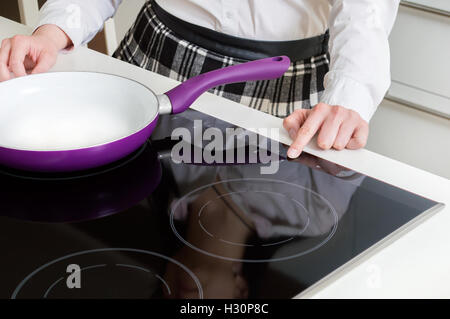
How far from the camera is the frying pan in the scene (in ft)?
2.39

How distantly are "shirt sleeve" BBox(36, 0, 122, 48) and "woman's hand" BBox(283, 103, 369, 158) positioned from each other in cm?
47

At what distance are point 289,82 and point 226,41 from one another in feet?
0.45

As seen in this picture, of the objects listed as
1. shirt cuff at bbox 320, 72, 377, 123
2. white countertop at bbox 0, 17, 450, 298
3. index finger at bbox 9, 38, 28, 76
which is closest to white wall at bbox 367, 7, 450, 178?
shirt cuff at bbox 320, 72, 377, 123

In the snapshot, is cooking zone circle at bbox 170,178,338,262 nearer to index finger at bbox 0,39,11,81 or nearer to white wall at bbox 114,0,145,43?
index finger at bbox 0,39,11,81

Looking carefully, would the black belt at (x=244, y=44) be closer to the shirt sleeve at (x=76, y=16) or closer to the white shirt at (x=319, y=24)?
the white shirt at (x=319, y=24)

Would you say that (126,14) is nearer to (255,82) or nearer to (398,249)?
(255,82)

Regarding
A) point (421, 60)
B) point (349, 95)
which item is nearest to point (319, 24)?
point (349, 95)

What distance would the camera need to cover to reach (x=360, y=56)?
876mm

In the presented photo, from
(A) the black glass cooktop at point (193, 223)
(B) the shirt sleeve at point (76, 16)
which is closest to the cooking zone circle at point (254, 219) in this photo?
(A) the black glass cooktop at point (193, 223)

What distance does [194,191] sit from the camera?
2.04 ft

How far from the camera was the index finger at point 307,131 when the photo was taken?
0.71 metres
